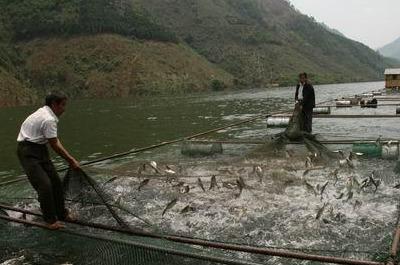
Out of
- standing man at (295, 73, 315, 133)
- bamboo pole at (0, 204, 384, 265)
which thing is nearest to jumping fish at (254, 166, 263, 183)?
bamboo pole at (0, 204, 384, 265)

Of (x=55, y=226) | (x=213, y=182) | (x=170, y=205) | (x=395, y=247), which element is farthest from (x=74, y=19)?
(x=395, y=247)

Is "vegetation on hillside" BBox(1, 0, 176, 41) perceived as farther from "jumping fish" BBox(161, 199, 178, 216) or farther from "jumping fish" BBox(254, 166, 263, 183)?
"jumping fish" BBox(161, 199, 178, 216)

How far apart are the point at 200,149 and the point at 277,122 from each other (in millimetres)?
6372

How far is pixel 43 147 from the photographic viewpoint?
8.14 meters

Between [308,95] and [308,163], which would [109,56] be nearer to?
[308,95]

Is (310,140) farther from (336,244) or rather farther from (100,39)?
(100,39)

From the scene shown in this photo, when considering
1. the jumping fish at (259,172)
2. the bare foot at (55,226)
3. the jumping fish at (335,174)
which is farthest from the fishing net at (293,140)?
the bare foot at (55,226)

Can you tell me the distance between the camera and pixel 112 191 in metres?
12.4

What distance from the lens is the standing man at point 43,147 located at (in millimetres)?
7797

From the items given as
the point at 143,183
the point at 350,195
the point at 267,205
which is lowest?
the point at 267,205

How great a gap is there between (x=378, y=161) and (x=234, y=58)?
424 ft

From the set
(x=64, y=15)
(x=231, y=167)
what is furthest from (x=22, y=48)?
(x=231, y=167)

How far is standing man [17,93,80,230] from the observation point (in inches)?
307

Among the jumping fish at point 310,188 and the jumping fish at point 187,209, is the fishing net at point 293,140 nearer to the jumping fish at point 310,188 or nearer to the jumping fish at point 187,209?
the jumping fish at point 310,188
